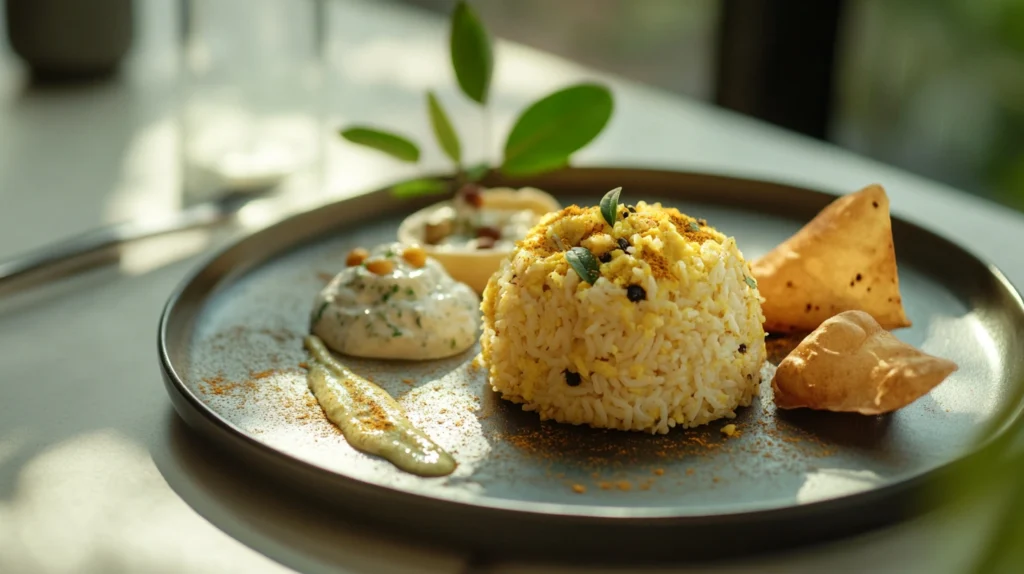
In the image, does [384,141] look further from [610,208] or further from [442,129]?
[610,208]

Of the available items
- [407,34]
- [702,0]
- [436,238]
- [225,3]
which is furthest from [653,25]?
[436,238]

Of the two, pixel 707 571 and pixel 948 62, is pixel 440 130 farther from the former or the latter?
pixel 948 62

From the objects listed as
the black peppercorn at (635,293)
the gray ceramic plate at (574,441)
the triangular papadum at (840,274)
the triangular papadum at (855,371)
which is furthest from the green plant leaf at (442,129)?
the triangular papadum at (855,371)

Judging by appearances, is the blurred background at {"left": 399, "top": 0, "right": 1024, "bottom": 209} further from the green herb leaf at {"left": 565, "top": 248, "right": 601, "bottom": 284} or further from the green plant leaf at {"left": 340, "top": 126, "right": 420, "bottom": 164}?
the green herb leaf at {"left": 565, "top": 248, "right": 601, "bottom": 284}

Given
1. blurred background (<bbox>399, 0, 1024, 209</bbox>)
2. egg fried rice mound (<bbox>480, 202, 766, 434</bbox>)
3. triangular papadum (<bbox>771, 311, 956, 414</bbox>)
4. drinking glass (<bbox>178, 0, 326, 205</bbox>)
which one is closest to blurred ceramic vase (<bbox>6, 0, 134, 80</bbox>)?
drinking glass (<bbox>178, 0, 326, 205</bbox>)

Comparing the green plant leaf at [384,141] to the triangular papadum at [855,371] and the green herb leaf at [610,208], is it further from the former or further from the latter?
the triangular papadum at [855,371]

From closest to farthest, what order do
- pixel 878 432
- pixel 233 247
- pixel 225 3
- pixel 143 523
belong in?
pixel 143 523, pixel 878 432, pixel 233 247, pixel 225 3
